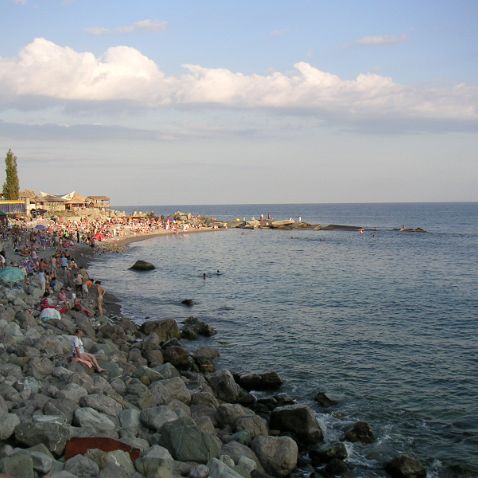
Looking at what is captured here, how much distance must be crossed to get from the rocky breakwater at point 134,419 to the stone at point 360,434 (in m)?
0.05

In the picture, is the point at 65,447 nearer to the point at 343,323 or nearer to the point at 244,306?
the point at 343,323

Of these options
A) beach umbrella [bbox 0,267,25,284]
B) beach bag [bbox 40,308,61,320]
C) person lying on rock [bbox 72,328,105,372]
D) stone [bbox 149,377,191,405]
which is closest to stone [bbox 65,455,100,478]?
stone [bbox 149,377,191,405]

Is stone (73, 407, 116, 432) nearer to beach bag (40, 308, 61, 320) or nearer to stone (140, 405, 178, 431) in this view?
stone (140, 405, 178, 431)

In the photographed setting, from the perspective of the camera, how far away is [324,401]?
646 inches

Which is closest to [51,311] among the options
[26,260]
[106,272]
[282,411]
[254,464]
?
[282,411]

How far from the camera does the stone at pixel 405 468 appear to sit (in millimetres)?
12094

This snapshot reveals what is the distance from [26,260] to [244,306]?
583 inches

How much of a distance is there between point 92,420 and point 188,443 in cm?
194

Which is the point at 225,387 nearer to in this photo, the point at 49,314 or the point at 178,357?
the point at 178,357

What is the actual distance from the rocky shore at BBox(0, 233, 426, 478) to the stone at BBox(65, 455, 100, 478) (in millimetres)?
16

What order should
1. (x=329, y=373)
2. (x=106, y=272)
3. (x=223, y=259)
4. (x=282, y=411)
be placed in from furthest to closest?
(x=223, y=259)
(x=106, y=272)
(x=329, y=373)
(x=282, y=411)

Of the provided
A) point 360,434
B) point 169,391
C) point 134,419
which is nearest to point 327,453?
point 360,434

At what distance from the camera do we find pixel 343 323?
26359mm

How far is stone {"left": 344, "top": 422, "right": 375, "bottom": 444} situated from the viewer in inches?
545
